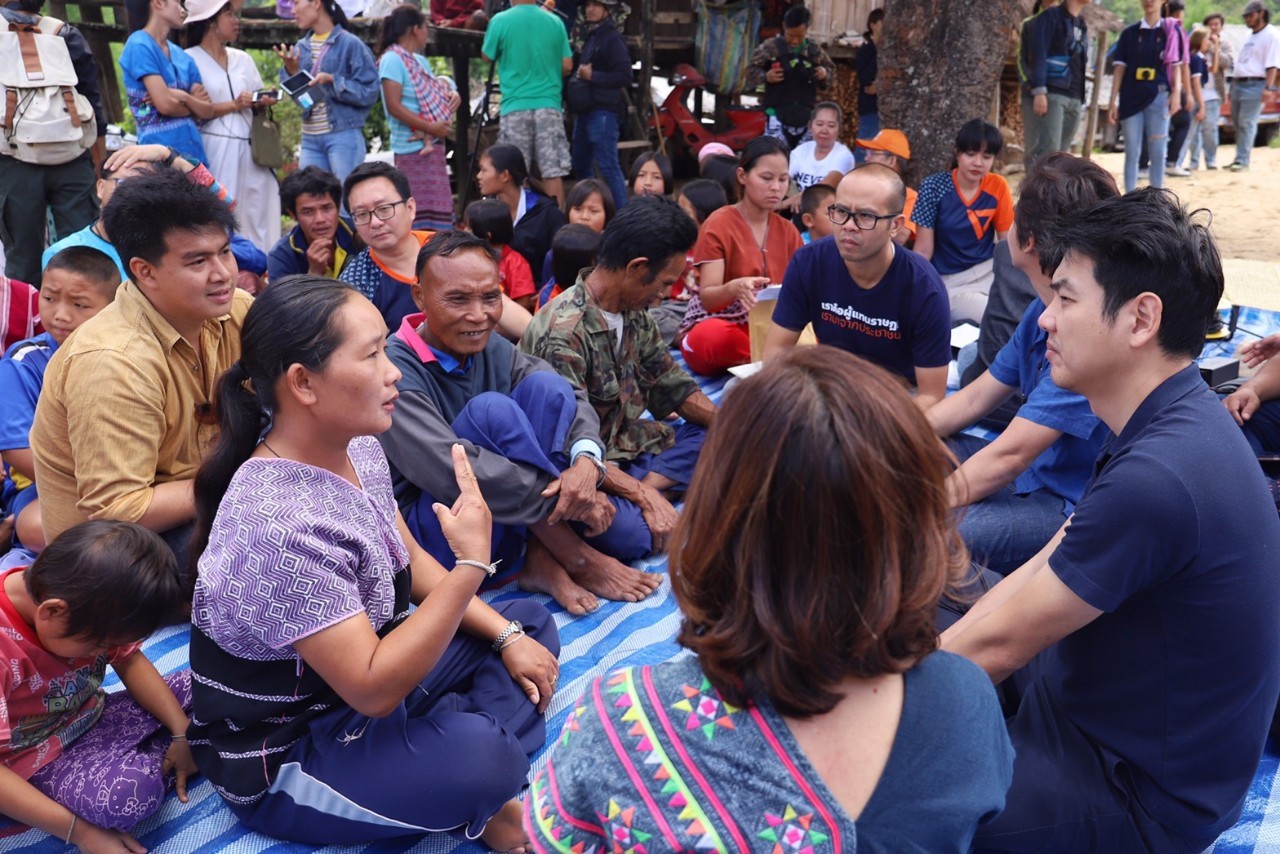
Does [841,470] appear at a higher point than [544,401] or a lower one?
higher

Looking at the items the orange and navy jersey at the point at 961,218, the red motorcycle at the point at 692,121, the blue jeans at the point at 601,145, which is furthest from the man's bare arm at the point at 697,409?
the red motorcycle at the point at 692,121

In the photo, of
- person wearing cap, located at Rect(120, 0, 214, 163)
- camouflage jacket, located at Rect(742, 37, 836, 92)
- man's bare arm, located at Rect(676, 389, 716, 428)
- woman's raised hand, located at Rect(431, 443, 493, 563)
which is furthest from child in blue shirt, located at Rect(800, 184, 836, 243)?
woman's raised hand, located at Rect(431, 443, 493, 563)

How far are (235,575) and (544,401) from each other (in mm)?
1492

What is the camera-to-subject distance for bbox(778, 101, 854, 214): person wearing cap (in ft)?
22.2

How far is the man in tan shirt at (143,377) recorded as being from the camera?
8.46 feet

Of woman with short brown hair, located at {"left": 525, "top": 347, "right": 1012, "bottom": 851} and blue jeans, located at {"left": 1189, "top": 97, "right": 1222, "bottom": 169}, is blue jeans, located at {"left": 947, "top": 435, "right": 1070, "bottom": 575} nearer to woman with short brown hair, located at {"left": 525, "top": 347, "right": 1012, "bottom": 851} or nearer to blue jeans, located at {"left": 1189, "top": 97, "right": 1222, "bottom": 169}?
woman with short brown hair, located at {"left": 525, "top": 347, "right": 1012, "bottom": 851}

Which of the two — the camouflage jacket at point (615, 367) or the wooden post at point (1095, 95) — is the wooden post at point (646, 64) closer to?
the wooden post at point (1095, 95)

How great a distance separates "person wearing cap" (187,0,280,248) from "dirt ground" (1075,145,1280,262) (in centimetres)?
627

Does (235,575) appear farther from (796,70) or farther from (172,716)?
(796,70)

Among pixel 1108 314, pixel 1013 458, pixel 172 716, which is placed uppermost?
pixel 1108 314

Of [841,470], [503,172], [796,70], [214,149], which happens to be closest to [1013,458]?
[841,470]

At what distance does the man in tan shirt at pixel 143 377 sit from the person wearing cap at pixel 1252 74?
1216cm

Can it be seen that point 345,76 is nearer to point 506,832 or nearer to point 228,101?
point 228,101

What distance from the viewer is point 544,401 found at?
3.16m
